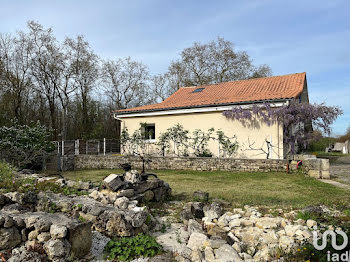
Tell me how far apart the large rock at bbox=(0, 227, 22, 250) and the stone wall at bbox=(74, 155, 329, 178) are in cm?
919

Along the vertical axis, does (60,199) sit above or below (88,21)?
below

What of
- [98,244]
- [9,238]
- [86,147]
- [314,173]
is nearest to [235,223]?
[98,244]

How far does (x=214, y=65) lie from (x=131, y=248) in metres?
26.2

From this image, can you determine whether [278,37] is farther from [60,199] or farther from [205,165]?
[60,199]

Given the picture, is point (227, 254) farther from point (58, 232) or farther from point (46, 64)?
point (46, 64)

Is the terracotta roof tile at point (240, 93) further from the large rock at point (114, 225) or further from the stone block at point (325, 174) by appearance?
the large rock at point (114, 225)

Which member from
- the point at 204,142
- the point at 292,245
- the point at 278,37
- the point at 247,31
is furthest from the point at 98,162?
the point at 292,245

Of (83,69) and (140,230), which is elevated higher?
(83,69)

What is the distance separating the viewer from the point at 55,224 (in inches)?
138

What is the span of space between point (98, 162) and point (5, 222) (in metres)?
11.3

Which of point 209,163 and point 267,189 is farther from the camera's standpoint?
point 209,163

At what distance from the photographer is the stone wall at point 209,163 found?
945 centimetres

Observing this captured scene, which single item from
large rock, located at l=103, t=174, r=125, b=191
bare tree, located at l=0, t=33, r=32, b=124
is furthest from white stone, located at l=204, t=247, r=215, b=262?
bare tree, located at l=0, t=33, r=32, b=124

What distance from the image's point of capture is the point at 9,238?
3283 millimetres
